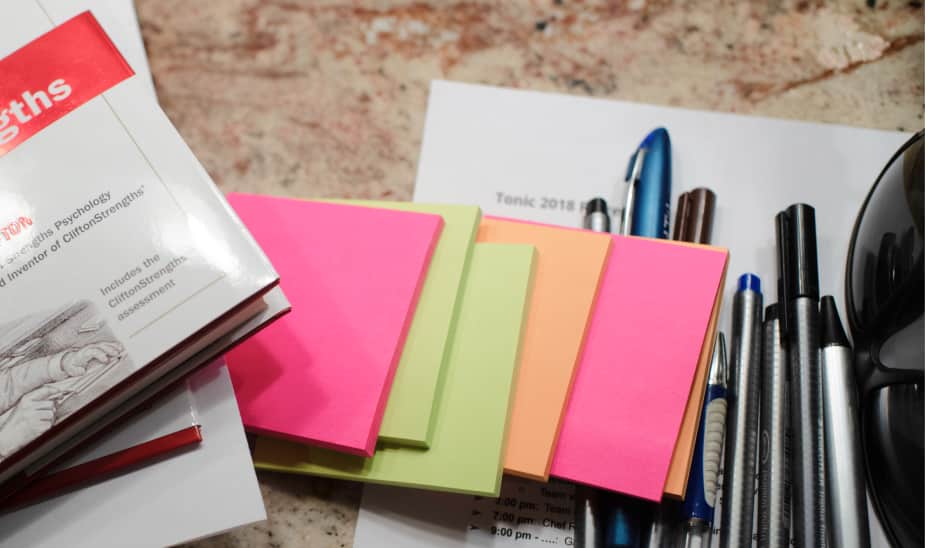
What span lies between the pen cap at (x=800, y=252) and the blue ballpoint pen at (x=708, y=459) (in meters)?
0.07

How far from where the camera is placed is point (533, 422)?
47cm

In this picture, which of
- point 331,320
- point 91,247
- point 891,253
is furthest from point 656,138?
point 91,247

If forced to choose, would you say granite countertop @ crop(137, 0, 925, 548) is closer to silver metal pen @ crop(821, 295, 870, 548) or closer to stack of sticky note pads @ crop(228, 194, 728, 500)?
stack of sticky note pads @ crop(228, 194, 728, 500)

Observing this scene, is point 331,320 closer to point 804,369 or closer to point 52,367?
point 52,367

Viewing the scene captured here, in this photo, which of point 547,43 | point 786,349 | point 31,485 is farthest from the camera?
point 547,43

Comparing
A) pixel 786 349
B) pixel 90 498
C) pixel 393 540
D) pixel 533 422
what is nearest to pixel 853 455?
pixel 786 349

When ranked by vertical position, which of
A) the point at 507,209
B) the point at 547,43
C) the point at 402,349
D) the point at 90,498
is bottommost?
the point at 90,498

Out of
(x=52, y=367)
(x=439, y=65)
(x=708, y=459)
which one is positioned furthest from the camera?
(x=439, y=65)

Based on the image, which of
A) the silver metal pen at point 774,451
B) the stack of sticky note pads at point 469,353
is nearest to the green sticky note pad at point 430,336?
the stack of sticky note pads at point 469,353

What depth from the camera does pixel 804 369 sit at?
480 millimetres

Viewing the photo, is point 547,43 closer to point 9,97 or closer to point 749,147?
point 749,147

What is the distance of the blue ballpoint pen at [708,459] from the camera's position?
47 centimetres

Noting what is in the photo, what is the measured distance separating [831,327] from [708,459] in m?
0.13

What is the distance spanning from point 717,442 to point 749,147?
250 mm
